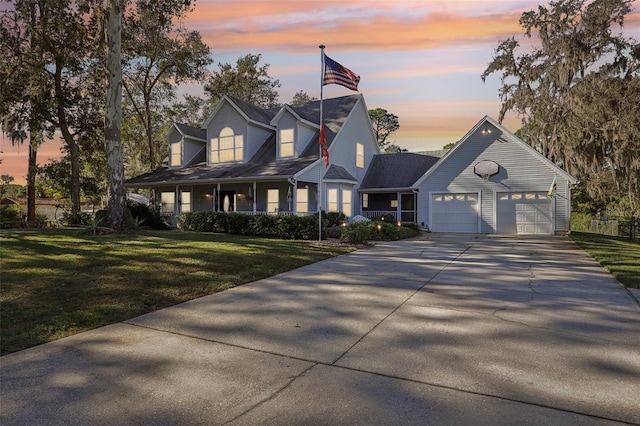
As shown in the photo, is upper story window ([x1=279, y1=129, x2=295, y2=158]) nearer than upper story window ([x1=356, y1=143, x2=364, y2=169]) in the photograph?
Yes

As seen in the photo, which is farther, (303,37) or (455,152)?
(455,152)

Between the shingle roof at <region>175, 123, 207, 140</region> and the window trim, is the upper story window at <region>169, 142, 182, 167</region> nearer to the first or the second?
the shingle roof at <region>175, 123, 207, 140</region>

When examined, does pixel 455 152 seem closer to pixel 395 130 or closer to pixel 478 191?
pixel 478 191

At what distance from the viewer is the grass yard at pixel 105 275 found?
4.98 meters

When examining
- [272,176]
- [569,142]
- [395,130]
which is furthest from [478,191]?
[395,130]

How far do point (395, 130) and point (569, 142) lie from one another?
120 feet

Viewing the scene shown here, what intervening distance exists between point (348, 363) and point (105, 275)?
5.70 metres

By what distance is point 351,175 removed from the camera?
77.9ft

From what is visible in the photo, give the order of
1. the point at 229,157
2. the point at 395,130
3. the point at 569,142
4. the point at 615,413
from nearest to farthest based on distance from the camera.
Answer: the point at 615,413, the point at 569,142, the point at 229,157, the point at 395,130

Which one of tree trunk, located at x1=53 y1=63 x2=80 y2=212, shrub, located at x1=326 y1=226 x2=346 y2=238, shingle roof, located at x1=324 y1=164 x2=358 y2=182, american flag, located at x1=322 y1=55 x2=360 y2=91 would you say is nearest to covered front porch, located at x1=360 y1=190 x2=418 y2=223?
shingle roof, located at x1=324 y1=164 x2=358 y2=182

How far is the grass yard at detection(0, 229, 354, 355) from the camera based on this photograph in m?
4.98

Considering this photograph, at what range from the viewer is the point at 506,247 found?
13750 millimetres

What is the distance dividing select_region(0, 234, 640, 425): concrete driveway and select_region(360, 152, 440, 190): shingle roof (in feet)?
60.2

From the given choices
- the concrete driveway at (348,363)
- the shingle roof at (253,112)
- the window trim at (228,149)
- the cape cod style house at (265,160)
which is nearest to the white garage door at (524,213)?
the cape cod style house at (265,160)
